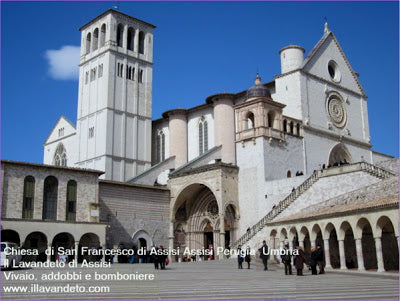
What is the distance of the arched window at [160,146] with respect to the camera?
50000mm

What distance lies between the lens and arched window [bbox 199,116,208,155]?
148 feet

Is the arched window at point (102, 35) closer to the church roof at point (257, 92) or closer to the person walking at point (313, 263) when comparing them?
the church roof at point (257, 92)

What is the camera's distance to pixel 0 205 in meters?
28.7

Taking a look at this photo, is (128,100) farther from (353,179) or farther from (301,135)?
(353,179)

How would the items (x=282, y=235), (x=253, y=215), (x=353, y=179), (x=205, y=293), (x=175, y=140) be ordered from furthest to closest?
(x=175, y=140) < (x=253, y=215) < (x=353, y=179) < (x=282, y=235) < (x=205, y=293)

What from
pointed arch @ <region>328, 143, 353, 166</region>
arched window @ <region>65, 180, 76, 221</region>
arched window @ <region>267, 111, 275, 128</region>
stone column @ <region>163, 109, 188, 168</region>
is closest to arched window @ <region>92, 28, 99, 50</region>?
stone column @ <region>163, 109, 188, 168</region>

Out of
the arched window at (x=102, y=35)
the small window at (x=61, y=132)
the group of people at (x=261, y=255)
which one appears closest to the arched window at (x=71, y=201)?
the group of people at (x=261, y=255)

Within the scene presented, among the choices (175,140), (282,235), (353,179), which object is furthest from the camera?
(175,140)

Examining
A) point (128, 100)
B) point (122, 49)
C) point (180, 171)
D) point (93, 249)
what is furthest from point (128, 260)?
point (122, 49)

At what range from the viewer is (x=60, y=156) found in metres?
54.6

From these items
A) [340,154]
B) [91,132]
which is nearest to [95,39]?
[91,132]

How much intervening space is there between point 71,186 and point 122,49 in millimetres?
21104

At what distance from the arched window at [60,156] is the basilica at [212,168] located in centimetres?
23

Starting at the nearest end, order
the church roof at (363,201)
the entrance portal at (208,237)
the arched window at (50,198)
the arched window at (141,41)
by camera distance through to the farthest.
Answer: the church roof at (363,201), the arched window at (50,198), the entrance portal at (208,237), the arched window at (141,41)
